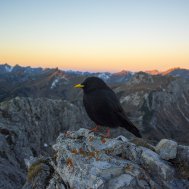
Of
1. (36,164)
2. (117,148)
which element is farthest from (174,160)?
(36,164)

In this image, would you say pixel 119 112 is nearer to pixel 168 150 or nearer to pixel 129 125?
pixel 129 125

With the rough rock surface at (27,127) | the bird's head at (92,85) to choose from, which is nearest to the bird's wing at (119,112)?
the bird's head at (92,85)

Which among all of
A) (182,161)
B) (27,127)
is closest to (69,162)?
(182,161)

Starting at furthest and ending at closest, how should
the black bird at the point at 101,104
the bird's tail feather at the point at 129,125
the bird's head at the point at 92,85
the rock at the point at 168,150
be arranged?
the bird's tail feather at the point at 129,125, the bird's head at the point at 92,85, the black bird at the point at 101,104, the rock at the point at 168,150

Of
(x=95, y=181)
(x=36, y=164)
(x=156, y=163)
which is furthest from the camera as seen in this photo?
(x=36, y=164)

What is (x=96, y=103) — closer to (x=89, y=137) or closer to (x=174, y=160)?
(x=89, y=137)

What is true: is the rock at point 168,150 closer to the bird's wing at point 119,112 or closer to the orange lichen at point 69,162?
the bird's wing at point 119,112

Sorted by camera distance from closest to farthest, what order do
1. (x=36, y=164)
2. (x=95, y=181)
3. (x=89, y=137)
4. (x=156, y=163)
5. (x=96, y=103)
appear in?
(x=95, y=181), (x=156, y=163), (x=96, y=103), (x=89, y=137), (x=36, y=164)
